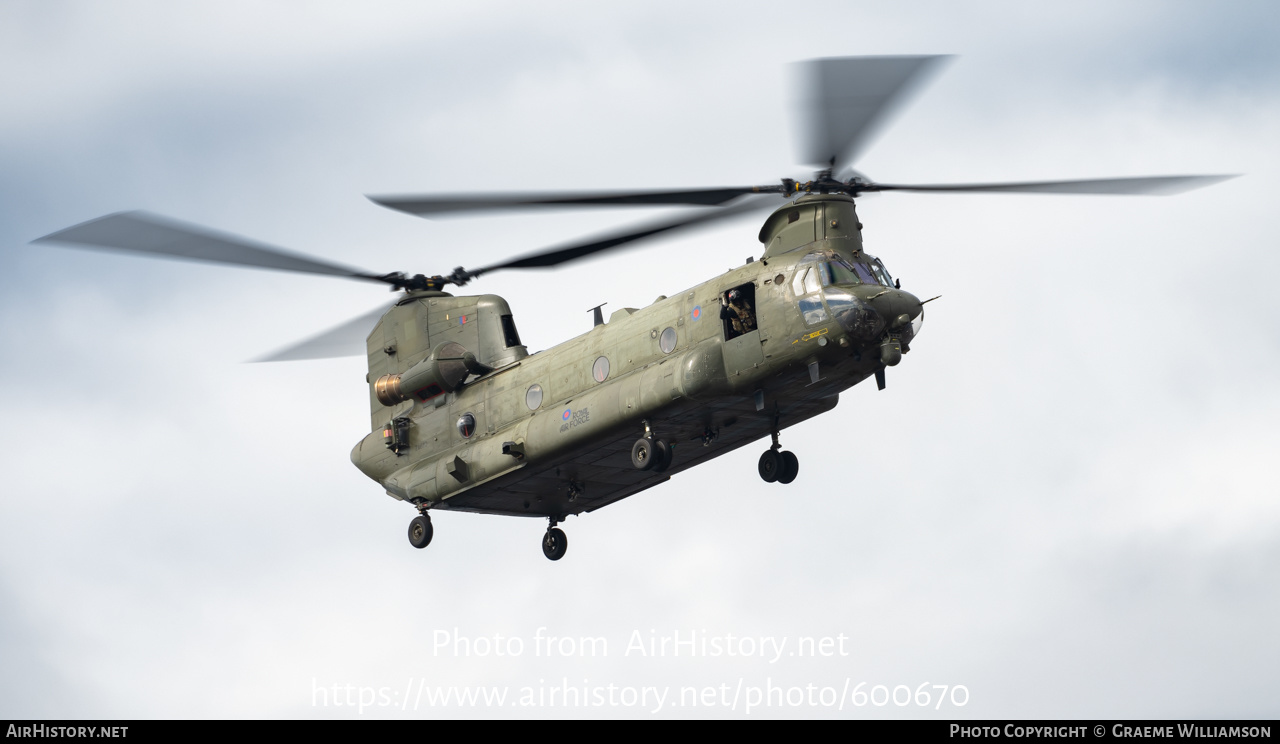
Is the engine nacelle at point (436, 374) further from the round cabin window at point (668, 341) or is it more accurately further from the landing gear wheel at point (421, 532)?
the round cabin window at point (668, 341)

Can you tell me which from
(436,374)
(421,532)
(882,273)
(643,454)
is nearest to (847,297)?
(882,273)

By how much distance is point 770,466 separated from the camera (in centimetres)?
3741

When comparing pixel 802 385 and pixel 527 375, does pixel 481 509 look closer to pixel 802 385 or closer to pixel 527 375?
pixel 527 375

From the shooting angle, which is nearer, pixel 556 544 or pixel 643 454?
pixel 643 454

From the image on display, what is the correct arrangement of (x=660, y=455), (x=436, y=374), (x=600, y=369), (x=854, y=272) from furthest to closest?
1. (x=436, y=374)
2. (x=600, y=369)
3. (x=660, y=455)
4. (x=854, y=272)

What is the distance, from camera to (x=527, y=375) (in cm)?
3991

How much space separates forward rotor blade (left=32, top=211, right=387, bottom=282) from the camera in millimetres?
37500

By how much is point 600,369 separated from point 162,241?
922 cm

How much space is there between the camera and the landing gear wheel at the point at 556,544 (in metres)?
41.4

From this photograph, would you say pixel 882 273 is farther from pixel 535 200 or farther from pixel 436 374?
pixel 436 374

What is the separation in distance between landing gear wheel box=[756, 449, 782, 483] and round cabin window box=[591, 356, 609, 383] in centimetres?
356

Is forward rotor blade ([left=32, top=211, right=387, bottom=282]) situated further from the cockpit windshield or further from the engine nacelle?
the cockpit windshield
